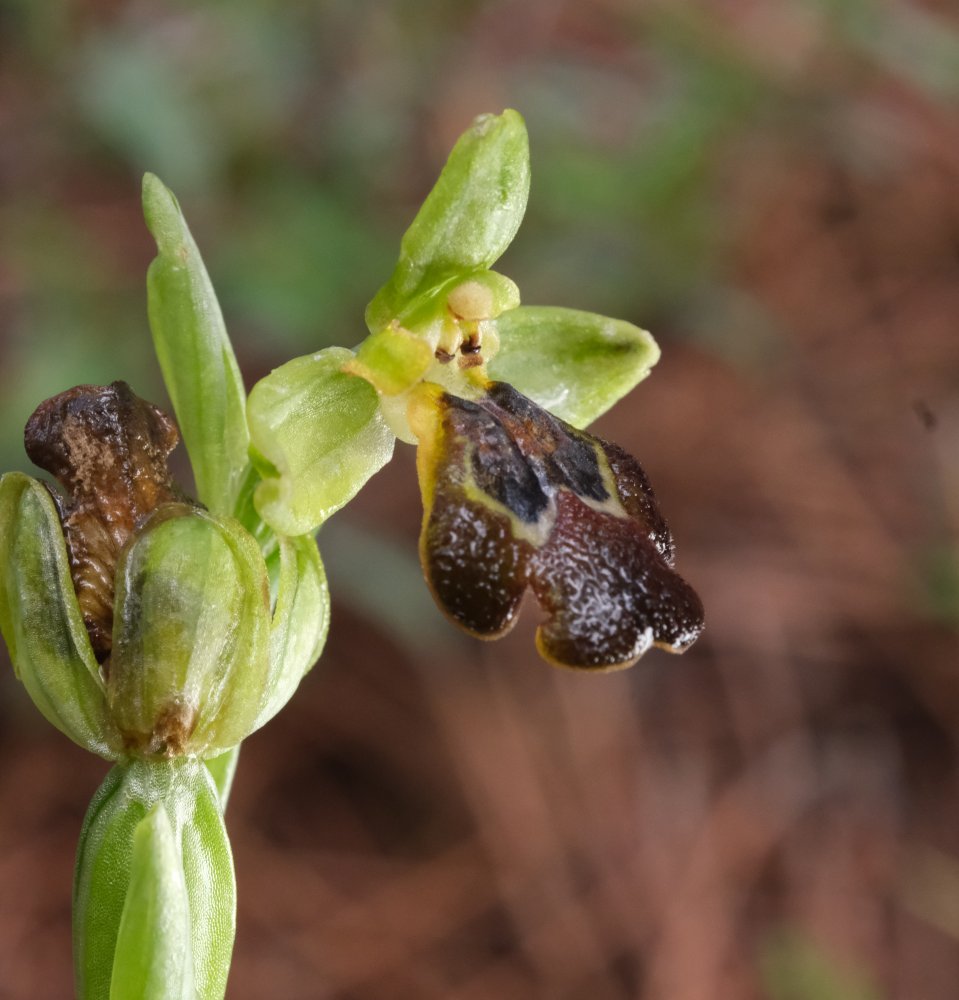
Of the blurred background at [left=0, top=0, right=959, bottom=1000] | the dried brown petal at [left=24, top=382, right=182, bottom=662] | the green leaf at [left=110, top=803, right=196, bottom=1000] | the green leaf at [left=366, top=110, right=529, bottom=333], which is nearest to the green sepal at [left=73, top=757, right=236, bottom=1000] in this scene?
the green leaf at [left=110, top=803, right=196, bottom=1000]

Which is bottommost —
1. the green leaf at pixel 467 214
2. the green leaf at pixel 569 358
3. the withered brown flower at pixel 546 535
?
the withered brown flower at pixel 546 535

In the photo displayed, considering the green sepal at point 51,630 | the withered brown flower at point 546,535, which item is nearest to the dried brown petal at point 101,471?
the green sepal at point 51,630

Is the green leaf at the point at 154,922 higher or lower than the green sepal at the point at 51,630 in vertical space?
lower

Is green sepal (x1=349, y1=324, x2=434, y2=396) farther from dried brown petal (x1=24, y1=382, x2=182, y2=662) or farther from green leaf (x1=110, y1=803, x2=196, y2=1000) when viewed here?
green leaf (x1=110, y1=803, x2=196, y2=1000)

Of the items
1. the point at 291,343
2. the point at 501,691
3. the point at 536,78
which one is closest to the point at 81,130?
the point at 291,343

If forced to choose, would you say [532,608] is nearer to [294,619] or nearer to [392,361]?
[392,361]

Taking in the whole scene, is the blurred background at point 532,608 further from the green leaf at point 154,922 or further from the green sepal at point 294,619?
the green leaf at point 154,922

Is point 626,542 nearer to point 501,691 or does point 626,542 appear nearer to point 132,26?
point 501,691
